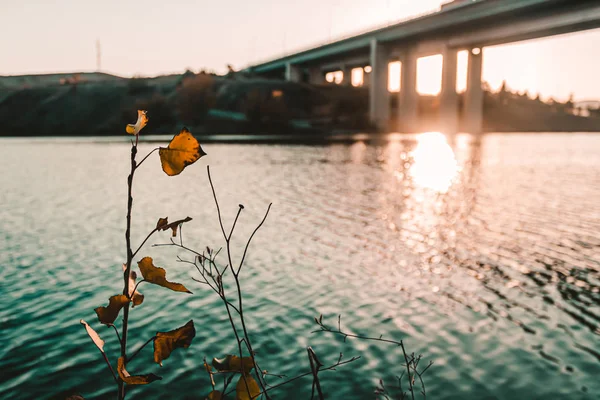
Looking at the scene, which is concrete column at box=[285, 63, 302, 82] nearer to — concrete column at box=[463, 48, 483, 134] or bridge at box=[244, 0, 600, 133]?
bridge at box=[244, 0, 600, 133]

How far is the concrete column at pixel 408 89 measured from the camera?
340 ft

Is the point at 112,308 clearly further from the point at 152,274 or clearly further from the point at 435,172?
the point at 435,172

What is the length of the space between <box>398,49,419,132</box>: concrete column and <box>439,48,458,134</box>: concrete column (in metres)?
6.19

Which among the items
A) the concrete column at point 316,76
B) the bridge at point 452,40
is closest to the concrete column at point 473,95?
the bridge at point 452,40

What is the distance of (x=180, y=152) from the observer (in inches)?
81.5

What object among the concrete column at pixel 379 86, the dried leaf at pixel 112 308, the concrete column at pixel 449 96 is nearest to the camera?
the dried leaf at pixel 112 308

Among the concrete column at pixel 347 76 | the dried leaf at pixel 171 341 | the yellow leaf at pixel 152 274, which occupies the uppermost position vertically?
the concrete column at pixel 347 76

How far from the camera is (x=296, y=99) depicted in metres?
133

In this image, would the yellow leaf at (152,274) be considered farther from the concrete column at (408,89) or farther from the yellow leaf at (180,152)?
the concrete column at (408,89)

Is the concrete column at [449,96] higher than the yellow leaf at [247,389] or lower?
higher

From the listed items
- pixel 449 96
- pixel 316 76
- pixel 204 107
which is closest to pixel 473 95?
pixel 449 96

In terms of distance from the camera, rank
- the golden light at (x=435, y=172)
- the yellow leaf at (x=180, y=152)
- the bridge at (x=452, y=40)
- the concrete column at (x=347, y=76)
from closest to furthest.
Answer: the yellow leaf at (x=180, y=152) < the golden light at (x=435, y=172) < the bridge at (x=452, y=40) < the concrete column at (x=347, y=76)

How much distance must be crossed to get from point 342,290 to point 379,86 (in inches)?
3984

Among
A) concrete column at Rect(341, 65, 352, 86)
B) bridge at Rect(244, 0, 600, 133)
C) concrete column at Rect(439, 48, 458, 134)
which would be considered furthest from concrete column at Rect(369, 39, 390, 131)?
concrete column at Rect(341, 65, 352, 86)
